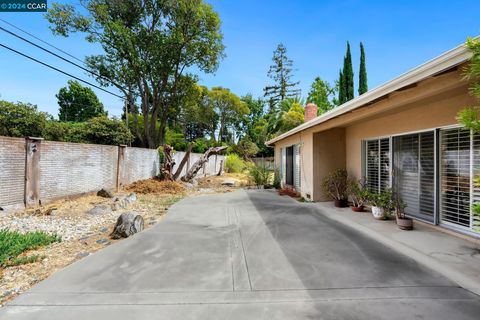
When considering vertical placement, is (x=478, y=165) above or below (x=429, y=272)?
above

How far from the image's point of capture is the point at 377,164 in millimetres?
6910

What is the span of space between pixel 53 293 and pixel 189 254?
176 centimetres

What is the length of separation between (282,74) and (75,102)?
32.5 m

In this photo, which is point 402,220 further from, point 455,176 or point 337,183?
point 337,183

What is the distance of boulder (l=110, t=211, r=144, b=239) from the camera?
15.8 feet

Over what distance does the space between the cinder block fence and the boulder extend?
128 inches

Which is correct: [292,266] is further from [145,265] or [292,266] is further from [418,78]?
[418,78]

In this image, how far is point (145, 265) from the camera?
354 cm

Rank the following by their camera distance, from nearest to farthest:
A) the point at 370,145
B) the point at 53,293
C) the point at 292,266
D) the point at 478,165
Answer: the point at 53,293
the point at 292,266
the point at 478,165
the point at 370,145

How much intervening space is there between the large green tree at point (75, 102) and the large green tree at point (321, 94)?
107 feet

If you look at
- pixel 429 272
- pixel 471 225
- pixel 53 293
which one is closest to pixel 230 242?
pixel 53 293

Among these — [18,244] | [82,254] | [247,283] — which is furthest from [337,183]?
[18,244]

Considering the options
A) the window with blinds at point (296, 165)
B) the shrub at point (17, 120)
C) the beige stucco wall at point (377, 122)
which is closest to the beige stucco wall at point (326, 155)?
the beige stucco wall at point (377, 122)

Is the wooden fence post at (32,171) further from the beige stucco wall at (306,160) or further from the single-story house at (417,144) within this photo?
the beige stucco wall at (306,160)
